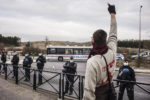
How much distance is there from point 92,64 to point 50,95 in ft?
20.2

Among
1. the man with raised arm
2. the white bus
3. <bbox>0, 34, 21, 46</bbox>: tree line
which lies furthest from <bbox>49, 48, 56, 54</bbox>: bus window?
<bbox>0, 34, 21, 46</bbox>: tree line

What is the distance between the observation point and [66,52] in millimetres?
33844

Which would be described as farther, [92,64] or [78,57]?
[78,57]

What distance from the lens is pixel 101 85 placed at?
2295 mm

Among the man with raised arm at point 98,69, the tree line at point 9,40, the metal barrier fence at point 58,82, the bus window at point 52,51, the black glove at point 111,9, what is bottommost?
the metal barrier fence at point 58,82

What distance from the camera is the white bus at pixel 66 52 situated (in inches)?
1330

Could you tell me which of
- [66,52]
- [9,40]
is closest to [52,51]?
[66,52]

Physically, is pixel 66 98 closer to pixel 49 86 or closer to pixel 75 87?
pixel 75 87

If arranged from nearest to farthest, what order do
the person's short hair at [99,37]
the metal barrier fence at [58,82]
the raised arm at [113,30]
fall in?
the person's short hair at [99,37] → the raised arm at [113,30] → the metal barrier fence at [58,82]

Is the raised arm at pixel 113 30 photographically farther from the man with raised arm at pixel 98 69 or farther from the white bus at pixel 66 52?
the white bus at pixel 66 52

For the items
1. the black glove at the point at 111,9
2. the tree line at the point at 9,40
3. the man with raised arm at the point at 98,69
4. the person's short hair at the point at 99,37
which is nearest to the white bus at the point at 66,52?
the black glove at the point at 111,9

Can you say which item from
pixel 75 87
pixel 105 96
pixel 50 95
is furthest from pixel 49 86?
pixel 105 96

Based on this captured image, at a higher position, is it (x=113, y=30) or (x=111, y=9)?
(x=111, y=9)

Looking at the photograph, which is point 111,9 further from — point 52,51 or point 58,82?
point 52,51
